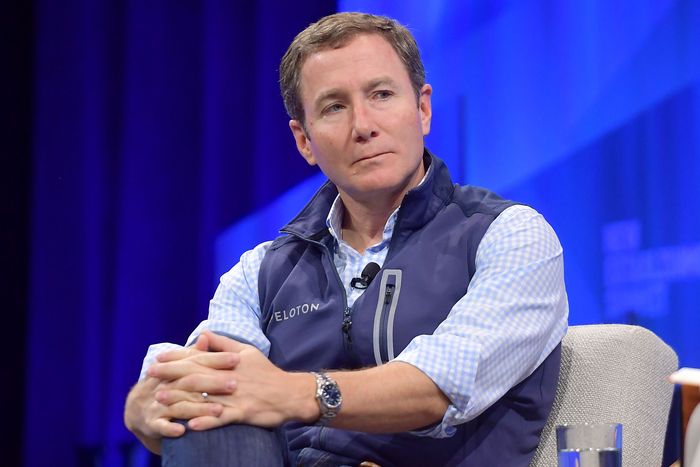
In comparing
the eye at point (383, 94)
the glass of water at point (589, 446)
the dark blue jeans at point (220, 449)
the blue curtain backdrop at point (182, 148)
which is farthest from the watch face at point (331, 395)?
the blue curtain backdrop at point (182, 148)

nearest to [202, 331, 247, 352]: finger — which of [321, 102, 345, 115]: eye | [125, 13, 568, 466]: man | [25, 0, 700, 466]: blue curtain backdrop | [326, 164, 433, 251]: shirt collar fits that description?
[125, 13, 568, 466]: man

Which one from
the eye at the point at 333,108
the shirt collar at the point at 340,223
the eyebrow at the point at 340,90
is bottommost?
the shirt collar at the point at 340,223

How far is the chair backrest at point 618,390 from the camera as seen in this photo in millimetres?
1560

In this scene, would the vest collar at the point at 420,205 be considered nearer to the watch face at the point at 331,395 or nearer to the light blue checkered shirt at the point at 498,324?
the light blue checkered shirt at the point at 498,324

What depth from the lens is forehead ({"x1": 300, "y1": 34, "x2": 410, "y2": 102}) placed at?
185 cm

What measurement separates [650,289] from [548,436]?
1098mm

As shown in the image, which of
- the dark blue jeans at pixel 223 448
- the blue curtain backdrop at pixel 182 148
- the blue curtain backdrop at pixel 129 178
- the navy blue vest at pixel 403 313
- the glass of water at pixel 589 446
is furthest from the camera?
the blue curtain backdrop at pixel 129 178

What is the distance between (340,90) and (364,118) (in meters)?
0.09

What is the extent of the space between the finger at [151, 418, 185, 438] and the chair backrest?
23.7 inches

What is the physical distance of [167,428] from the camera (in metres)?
1.34

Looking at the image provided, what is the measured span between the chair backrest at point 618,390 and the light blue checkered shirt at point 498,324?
80 mm

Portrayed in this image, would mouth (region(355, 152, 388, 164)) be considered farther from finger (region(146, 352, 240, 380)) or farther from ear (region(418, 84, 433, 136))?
finger (region(146, 352, 240, 380))

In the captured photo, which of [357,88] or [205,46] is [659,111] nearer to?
[357,88]

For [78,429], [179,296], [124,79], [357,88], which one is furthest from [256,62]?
[357,88]
